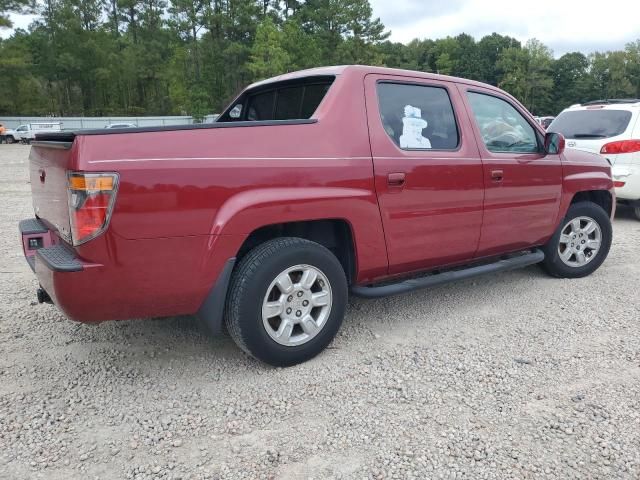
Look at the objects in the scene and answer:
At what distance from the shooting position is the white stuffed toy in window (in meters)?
3.50

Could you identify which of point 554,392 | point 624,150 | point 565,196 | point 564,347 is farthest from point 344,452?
point 624,150

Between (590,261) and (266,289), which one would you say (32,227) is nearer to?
(266,289)

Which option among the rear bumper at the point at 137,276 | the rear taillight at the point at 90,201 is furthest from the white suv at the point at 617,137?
the rear taillight at the point at 90,201

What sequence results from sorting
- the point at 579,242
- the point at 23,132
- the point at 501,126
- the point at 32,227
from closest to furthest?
1. the point at 32,227
2. the point at 501,126
3. the point at 579,242
4. the point at 23,132

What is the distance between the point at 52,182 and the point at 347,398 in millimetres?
2058

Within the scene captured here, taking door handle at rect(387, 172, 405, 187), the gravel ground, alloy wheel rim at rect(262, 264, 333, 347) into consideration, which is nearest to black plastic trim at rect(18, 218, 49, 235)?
the gravel ground

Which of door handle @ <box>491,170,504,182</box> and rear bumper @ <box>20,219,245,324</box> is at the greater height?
door handle @ <box>491,170,504,182</box>

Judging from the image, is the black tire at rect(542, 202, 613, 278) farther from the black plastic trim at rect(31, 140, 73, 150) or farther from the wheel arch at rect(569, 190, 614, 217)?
the black plastic trim at rect(31, 140, 73, 150)

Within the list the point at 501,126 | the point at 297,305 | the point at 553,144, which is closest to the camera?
the point at 297,305

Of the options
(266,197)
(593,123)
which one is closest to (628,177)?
(593,123)

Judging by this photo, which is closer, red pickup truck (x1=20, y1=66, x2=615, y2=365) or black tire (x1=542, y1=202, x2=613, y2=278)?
red pickup truck (x1=20, y1=66, x2=615, y2=365)

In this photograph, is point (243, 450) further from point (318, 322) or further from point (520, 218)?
point (520, 218)

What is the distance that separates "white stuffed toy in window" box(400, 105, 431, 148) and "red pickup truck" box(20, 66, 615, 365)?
10 millimetres

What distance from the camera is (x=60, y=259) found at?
8.61 ft
